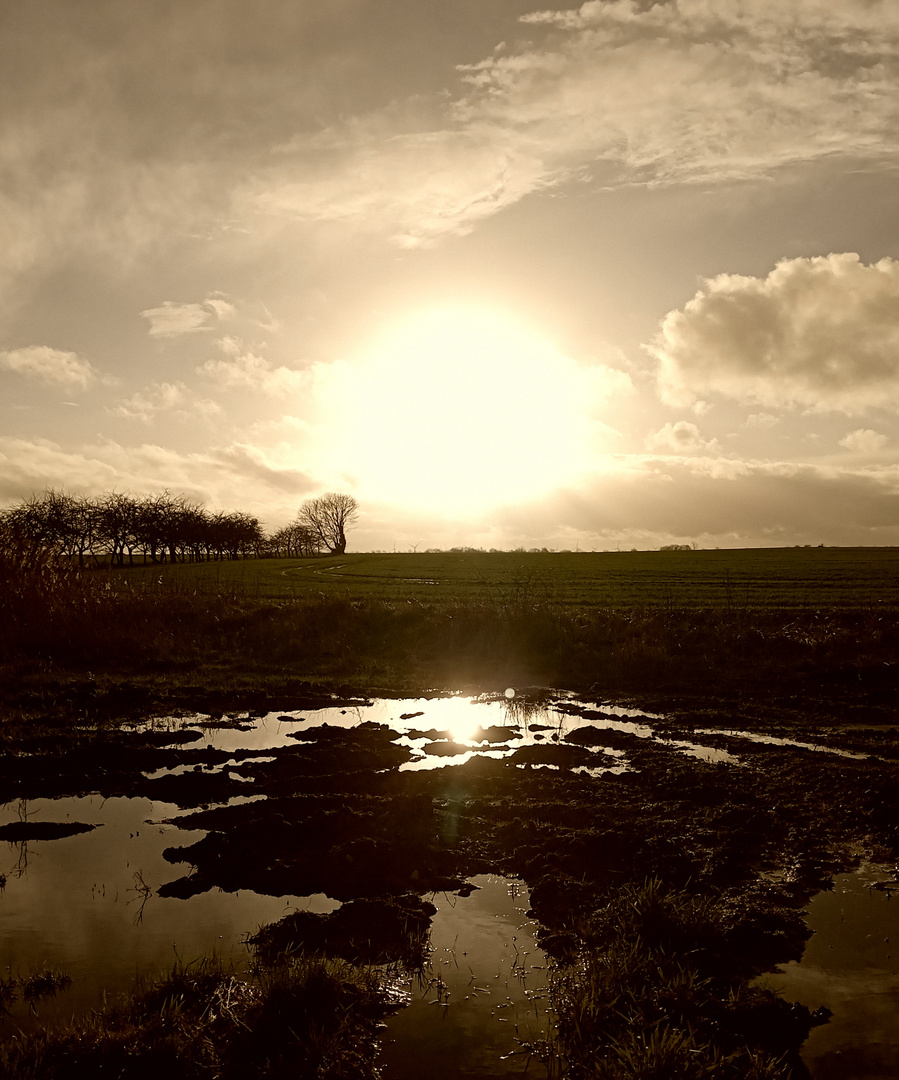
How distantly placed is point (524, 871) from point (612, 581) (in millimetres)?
40031

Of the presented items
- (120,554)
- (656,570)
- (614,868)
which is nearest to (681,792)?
(614,868)

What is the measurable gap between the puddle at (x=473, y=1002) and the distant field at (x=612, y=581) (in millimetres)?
18968

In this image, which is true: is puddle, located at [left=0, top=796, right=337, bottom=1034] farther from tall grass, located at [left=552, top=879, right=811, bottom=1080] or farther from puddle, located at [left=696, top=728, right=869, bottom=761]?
puddle, located at [left=696, top=728, right=869, bottom=761]

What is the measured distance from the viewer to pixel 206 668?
68.9 feet

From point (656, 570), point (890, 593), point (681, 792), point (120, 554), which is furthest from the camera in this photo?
point (120, 554)

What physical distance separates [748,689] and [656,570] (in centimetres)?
3713

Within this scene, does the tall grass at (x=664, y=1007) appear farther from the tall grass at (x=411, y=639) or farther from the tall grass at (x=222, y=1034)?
the tall grass at (x=411, y=639)

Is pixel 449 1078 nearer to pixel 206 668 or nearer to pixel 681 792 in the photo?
pixel 681 792

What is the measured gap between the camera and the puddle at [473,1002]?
5332 mm

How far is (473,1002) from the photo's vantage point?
5988 millimetres

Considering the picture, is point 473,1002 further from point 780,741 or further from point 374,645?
point 374,645

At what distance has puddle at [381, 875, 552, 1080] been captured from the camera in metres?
5.33

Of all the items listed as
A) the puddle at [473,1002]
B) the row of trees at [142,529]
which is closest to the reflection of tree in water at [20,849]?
the puddle at [473,1002]

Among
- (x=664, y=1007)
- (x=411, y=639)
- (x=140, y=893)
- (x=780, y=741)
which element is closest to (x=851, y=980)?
(x=664, y=1007)
